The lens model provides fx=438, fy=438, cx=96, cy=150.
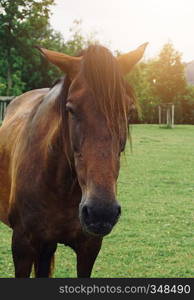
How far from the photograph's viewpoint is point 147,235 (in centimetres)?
580

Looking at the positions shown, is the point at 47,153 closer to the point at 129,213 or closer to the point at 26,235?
the point at 26,235

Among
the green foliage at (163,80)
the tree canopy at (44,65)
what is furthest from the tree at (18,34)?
the green foliage at (163,80)

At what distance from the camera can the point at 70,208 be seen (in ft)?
9.13

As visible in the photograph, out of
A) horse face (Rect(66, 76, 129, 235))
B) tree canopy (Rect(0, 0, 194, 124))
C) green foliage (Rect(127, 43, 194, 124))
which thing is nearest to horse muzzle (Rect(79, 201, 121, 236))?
horse face (Rect(66, 76, 129, 235))

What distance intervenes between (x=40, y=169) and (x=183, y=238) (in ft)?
11.2

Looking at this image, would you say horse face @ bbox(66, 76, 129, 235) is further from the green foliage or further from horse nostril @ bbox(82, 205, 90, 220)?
the green foliage

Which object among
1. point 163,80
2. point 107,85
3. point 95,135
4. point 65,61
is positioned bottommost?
point 95,135

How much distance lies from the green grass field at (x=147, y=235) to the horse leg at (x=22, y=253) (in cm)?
94

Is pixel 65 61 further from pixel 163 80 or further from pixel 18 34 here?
pixel 163 80

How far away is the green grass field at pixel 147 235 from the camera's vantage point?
15.4ft

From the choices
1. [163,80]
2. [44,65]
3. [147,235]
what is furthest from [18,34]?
[147,235]

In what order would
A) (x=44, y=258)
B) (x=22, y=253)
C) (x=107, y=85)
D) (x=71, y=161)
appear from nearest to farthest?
(x=107, y=85) → (x=71, y=161) → (x=22, y=253) → (x=44, y=258)

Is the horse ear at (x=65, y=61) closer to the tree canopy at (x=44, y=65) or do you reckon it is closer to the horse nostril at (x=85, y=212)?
the horse nostril at (x=85, y=212)

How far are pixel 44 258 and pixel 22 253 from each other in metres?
0.34
